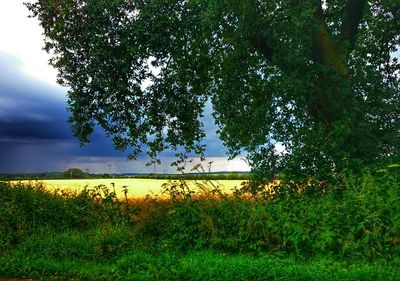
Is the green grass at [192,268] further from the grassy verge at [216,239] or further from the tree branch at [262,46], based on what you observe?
the tree branch at [262,46]

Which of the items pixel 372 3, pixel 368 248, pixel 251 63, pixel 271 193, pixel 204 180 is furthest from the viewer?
pixel 372 3

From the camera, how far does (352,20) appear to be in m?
17.4

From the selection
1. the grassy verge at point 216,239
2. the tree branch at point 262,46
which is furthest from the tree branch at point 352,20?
the grassy verge at point 216,239

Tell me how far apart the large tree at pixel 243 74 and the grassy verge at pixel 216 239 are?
265 centimetres

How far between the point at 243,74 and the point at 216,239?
7486 mm

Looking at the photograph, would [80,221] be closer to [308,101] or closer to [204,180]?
[204,180]

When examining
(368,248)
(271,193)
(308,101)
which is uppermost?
(308,101)

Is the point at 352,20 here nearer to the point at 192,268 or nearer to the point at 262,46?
the point at 262,46

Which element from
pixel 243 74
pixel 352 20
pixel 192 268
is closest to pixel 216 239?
pixel 192 268

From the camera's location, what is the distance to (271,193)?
1425cm

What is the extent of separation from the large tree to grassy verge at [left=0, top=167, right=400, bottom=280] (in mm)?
2652

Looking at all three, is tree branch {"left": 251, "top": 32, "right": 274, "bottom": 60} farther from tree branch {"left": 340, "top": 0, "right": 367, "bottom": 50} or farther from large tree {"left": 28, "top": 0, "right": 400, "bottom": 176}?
tree branch {"left": 340, "top": 0, "right": 367, "bottom": 50}

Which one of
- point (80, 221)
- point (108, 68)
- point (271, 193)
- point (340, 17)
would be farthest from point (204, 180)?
point (340, 17)

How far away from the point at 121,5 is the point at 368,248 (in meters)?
10.7
